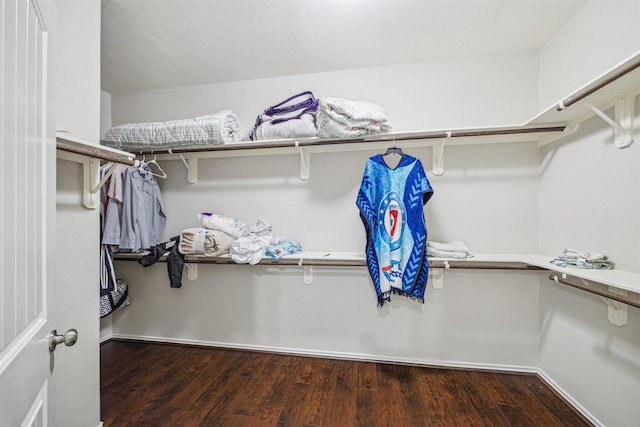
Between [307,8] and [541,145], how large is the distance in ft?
5.87

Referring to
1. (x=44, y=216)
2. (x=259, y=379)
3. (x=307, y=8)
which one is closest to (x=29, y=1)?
(x=44, y=216)

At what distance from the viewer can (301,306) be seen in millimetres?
2209

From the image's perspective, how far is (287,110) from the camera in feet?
6.72

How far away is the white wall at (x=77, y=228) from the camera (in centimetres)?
124

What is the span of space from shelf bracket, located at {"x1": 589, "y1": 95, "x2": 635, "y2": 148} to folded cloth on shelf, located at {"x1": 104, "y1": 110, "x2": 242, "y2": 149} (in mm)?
2146

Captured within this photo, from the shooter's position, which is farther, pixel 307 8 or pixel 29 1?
pixel 307 8

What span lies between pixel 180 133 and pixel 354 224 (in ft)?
4.88

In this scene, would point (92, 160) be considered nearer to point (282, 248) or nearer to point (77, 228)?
point (77, 228)

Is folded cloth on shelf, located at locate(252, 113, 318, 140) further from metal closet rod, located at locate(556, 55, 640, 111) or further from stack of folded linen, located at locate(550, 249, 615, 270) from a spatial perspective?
stack of folded linen, located at locate(550, 249, 615, 270)

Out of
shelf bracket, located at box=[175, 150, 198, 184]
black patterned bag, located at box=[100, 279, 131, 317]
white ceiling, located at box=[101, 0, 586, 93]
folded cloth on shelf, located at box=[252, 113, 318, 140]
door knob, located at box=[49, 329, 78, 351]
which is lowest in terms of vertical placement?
black patterned bag, located at box=[100, 279, 131, 317]

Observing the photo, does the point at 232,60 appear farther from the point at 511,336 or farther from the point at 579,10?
the point at 511,336

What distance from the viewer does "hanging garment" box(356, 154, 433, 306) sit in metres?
1.80

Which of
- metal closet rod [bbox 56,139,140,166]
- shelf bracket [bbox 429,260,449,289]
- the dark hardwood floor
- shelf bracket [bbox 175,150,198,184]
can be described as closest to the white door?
metal closet rod [bbox 56,139,140,166]

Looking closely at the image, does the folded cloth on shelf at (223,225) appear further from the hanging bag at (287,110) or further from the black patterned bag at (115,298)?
the black patterned bag at (115,298)
